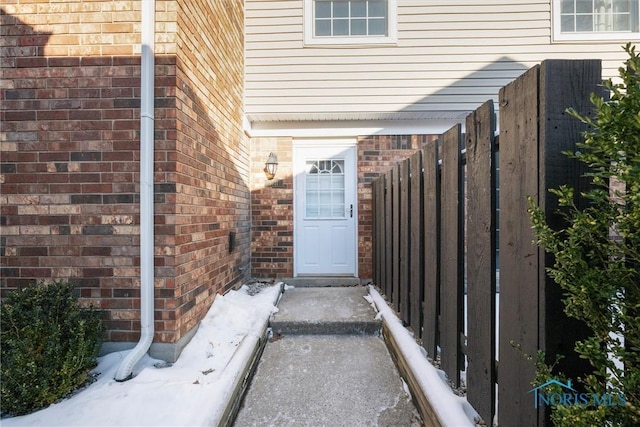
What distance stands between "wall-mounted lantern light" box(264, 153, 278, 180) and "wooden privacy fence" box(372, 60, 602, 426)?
2582mm

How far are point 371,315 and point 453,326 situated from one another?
59.0 inches

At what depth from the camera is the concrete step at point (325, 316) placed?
3061 mm

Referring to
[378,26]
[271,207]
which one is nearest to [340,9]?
[378,26]

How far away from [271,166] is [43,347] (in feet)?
10.9

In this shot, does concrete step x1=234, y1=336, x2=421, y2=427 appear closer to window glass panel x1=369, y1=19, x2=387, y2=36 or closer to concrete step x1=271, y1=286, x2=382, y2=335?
concrete step x1=271, y1=286, x2=382, y2=335

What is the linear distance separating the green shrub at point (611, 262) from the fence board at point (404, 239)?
6.01 feet

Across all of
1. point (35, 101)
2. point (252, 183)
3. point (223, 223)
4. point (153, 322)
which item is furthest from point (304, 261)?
point (35, 101)

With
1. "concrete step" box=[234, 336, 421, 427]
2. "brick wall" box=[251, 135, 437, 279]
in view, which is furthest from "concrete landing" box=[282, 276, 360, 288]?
"concrete step" box=[234, 336, 421, 427]

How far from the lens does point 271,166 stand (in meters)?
4.62

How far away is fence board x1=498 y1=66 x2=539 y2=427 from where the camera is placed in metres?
1.09

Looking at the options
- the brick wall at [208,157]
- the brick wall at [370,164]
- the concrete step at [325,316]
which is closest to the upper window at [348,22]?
the brick wall at [208,157]

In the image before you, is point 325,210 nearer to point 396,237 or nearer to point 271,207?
point 271,207

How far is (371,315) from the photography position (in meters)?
3.21

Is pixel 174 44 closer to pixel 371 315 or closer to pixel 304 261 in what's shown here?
pixel 371 315
